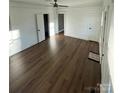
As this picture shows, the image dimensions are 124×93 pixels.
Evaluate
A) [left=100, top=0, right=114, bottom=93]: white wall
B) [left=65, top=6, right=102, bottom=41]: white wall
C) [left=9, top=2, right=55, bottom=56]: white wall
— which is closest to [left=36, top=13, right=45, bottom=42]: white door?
[left=9, top=2, right=55, bottom=56]: white wall

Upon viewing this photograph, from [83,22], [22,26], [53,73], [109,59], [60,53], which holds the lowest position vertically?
[53,73]

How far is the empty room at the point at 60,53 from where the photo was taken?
11.1ft

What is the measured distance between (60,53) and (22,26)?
2.74 meters

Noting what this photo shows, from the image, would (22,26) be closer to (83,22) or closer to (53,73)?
(53,73)

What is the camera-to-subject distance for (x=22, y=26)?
22.6 feet

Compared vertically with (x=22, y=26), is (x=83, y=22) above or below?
above

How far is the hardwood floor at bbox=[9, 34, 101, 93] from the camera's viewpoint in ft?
11.6

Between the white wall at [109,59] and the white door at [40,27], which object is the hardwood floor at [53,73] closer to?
the white wall at [109,59]

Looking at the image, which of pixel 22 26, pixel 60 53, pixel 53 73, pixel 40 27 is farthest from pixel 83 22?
pixel 53 73

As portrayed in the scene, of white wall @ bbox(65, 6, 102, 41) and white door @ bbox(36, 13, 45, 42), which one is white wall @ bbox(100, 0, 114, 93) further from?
white door @ bbox(36, 13, 45, 42)

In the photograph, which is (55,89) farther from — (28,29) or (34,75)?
(28,29)

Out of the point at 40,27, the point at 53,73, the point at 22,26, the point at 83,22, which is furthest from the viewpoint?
the point at 83,22

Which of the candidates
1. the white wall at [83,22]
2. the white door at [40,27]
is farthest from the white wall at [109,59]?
the white door at [40,27]
